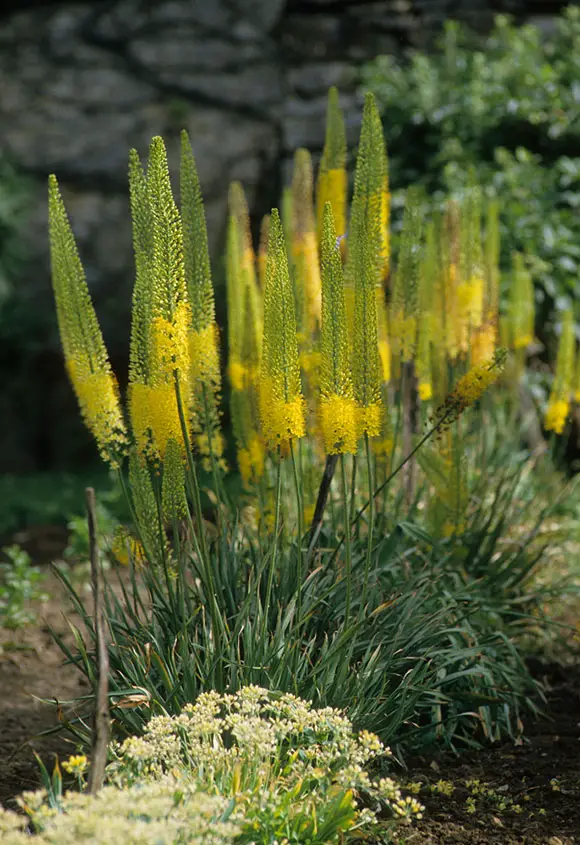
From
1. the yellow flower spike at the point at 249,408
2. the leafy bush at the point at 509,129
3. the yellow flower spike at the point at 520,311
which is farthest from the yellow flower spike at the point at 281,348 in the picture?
the leafy bush at the point at 509,129

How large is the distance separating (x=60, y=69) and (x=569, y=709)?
6.20 meters

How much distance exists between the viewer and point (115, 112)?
7.52m

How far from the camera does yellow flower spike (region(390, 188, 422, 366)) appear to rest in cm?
312

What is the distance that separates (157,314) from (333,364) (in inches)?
16.7

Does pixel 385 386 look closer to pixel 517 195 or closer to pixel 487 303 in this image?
pixel 487 303

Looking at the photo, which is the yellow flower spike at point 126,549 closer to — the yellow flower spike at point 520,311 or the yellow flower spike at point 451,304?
the yellow flower spike at point 451,304

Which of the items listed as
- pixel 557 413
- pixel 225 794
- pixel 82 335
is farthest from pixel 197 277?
pixel 557 413

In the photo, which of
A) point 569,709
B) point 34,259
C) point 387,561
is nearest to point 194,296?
point 387,561

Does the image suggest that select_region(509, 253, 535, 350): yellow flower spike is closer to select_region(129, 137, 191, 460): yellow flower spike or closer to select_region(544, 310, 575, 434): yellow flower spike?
select_region(544, 310, 575, 434): yellow flower spike

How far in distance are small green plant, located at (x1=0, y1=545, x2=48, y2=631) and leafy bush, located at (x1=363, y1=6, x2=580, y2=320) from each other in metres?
3.54

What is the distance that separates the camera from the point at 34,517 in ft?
20.0

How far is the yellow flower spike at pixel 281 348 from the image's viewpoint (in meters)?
2.26

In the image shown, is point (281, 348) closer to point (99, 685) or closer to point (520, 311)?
point (99, 685)

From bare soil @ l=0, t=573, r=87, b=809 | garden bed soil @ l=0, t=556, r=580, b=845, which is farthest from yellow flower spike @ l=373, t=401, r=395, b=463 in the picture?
bare soil @ l=0, t=573, r=87, b=809
